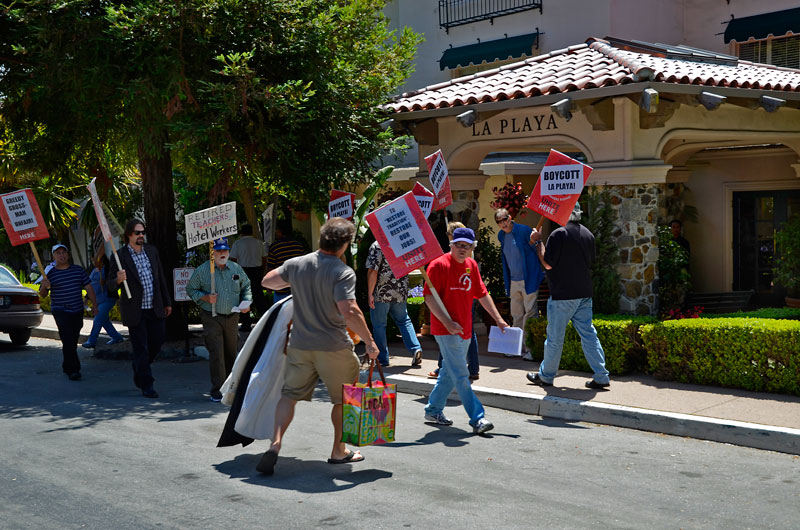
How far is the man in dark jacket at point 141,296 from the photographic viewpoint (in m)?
9.90

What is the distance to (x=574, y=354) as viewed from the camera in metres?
10.7

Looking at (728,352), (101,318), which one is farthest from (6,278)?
(728,352)

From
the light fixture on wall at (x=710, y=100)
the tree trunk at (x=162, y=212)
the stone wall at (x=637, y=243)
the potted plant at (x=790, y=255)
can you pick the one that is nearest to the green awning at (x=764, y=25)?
the potted plant at (x=790, y=255)

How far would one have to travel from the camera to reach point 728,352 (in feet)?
30.7

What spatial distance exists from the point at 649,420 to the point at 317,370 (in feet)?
11.0

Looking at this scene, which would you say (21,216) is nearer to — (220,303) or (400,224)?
(220,303)

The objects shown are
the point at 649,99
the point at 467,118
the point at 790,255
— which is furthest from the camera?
the point at 790,255

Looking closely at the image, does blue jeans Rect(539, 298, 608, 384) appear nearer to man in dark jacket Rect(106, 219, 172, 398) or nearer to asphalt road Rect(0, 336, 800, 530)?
asphalt road Rect(0, 336, 800, 530)

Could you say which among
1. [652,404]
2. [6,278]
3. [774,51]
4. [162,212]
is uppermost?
[774,51]

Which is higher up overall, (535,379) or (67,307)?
(67,307)

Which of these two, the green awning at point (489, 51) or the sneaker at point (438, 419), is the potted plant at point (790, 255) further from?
the sneaker at point (438, 419)

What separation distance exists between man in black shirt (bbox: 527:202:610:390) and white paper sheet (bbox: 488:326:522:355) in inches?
41.6

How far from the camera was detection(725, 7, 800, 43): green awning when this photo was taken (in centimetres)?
1630


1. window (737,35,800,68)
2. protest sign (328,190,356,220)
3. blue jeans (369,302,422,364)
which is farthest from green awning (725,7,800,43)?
blue jeans (369,302,422,364)
